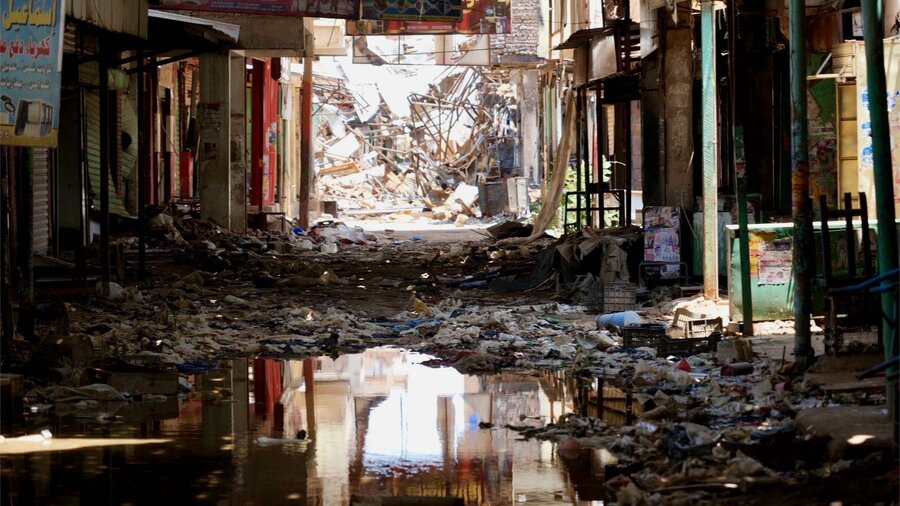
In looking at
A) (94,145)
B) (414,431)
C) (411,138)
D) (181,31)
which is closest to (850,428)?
(414,431)

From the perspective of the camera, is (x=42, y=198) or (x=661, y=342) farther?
(x=42, y=198)

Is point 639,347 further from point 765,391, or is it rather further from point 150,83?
point 150,83

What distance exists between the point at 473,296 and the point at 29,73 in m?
9.38

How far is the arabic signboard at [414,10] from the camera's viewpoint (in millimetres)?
22188

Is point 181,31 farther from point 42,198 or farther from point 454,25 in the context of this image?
point 454,25

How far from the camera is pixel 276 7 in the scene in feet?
67.7

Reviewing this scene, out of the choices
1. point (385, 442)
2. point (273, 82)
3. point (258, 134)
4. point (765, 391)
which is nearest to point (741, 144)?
point (765, 391)

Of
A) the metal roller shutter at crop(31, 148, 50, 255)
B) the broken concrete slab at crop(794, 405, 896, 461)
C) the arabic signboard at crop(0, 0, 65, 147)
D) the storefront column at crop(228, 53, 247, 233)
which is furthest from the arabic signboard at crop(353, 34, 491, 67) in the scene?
the broken concrete slab at crop(794, 405, 896, 461)

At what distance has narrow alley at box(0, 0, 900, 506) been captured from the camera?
714 centimetres

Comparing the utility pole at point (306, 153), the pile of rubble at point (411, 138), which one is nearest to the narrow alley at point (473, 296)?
the utility pole at point (306, 153)

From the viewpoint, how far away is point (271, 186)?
33.8m

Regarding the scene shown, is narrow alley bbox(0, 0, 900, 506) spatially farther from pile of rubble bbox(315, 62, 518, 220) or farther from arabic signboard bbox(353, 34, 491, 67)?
pile of rubble bbox(315, 62, 518, 220)

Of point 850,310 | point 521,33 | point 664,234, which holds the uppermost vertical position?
point 521,33

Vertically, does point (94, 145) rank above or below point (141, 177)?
above
